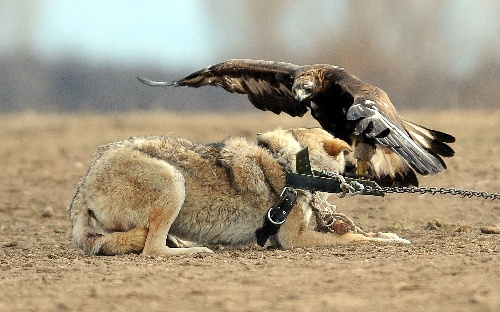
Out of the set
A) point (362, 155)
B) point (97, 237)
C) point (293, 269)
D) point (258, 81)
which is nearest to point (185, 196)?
point (97, 237)

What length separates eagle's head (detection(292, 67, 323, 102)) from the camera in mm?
8648

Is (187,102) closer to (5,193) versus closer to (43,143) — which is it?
(43,143)

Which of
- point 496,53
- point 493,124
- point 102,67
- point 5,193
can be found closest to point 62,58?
point 102,67

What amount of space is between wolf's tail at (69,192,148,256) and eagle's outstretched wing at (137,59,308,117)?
119 inches

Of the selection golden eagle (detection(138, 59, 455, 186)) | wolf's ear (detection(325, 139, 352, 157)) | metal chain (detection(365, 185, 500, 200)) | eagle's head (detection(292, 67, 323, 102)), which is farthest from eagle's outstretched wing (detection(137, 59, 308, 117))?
metal chain (detection(365, 185, 500, 200))

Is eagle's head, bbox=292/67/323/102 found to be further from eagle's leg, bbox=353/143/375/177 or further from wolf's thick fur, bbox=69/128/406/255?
wolf's thick fur, bbox=69/128/406/255

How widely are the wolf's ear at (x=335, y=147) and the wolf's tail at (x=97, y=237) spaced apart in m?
1.70

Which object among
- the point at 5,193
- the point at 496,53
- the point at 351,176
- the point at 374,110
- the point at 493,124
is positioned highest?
the point at 496,53

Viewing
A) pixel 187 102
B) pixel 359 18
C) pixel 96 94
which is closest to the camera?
pixel 359 18

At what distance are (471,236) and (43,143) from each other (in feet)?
41.5

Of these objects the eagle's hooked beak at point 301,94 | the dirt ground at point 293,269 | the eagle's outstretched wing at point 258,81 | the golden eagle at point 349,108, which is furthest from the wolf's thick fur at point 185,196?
the eagle's outstretched wing at point 258,81

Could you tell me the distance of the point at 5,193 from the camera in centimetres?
1234

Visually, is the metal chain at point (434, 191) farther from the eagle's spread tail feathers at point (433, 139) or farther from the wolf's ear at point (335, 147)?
the eagle's spread tail feathers at point (433, 139)

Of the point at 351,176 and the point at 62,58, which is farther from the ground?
the point at 62,58
